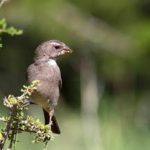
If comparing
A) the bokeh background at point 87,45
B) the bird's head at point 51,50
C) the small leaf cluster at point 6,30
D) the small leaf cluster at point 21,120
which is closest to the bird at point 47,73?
the bird's head at point 51,50

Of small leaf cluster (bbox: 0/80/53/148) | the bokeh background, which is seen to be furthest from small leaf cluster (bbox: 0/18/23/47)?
the bokeh background

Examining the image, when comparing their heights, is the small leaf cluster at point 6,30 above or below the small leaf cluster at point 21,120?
above

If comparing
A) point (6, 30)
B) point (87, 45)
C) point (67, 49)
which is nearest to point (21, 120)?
point (6, 30)

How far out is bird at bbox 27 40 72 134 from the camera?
491 cm

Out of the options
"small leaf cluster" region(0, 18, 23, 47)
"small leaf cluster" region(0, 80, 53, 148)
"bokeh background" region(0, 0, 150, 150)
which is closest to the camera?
"small leaf cluster" region(0, 80, 53, 148)

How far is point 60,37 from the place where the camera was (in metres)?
14.2

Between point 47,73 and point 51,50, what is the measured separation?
14cm

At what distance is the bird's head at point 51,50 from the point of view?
4.91m

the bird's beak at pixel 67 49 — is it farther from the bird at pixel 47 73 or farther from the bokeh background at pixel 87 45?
the bokeh background at pixel 87 45

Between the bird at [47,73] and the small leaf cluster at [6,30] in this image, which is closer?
the small leaf cluster at [6,30]

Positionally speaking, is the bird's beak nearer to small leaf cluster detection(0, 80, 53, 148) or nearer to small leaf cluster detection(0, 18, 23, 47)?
small leaf cluster detection(0, 18, 23, 47)

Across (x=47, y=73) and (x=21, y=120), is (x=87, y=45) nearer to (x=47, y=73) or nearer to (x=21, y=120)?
(x=47, y=73)

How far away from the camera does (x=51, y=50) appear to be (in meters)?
4.98

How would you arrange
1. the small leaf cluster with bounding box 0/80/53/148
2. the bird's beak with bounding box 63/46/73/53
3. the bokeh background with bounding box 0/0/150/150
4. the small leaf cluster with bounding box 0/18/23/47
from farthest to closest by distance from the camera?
1. the bokeh background with bounding box 0/0/150/150
2. the bird's beak with bounding box 63/46/73/53
3. the small leaf cluster with bounding box 0/18/23/47
4. the small leaf cluster with bounding box 0/80/53/148
